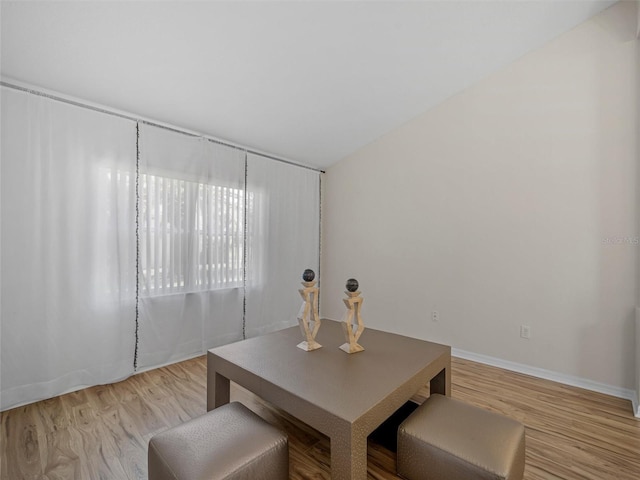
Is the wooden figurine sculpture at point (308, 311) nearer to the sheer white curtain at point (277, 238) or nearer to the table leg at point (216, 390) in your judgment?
the table leg at point (216, 390)

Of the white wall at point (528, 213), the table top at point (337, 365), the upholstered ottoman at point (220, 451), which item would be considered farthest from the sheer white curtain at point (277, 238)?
the upholstered ottoman at point (220, 451)

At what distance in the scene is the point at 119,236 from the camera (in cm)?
260

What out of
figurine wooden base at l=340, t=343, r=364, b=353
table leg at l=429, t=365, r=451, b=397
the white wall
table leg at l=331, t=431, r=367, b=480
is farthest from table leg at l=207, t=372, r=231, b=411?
the white wall

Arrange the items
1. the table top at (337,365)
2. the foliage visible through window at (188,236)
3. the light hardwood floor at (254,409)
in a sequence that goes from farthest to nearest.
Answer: the foliage visible through window at (188,236)
the light hardwood floor at (254,409)
the table top at (337,365)

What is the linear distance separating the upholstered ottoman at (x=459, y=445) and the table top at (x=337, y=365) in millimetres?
220

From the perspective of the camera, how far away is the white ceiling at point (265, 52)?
1928 mm

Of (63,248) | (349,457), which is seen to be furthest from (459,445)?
(63,248)

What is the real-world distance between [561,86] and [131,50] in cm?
353

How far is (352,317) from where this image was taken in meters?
1.98

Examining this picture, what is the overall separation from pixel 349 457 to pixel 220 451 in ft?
1.78

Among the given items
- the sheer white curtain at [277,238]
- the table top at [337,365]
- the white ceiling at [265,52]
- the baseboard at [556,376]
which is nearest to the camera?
the table top at [337,365]

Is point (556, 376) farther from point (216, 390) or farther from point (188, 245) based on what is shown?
point (188, 245)

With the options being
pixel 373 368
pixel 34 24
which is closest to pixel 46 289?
pixel 34 24

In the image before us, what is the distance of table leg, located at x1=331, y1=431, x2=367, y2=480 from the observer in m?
1.23
